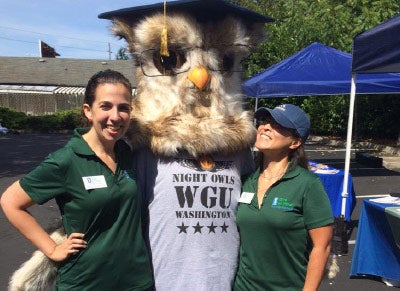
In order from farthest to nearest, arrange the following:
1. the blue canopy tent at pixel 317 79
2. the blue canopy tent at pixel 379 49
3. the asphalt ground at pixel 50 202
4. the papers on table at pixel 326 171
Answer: the blue canopy tent at pixel 317 79
the papers on table at pixel 326 171
the asphalt ground at pixel 50 202
the blue canopy tent at pixel 379 49

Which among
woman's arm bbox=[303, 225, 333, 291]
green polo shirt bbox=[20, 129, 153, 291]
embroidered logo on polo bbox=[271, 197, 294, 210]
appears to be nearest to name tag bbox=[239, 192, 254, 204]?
embroidered logo on polo bbox=[271, 197, 294, 210]

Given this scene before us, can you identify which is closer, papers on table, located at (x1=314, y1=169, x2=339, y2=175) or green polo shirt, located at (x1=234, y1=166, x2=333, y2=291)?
green polo shirt, located at (x1=234, y1=166, x2=333, y2=291)

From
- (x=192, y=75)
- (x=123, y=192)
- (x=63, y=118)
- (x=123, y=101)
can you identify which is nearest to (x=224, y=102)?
(x=192, y=75)

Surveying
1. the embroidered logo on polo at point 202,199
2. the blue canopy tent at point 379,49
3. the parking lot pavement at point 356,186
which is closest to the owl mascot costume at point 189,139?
the embroidered logo on polo at point 202,199

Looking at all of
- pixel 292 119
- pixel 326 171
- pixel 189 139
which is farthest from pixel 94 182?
pixel 326 171

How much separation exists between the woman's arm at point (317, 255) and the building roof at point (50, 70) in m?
30.1

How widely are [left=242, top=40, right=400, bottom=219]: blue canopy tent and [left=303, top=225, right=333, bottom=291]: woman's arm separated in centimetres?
612

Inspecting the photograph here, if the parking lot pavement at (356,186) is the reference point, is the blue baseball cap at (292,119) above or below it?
above

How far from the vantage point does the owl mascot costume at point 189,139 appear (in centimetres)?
180

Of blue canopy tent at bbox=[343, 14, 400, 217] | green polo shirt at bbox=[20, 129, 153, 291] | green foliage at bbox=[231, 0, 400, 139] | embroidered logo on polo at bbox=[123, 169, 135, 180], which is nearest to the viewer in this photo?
green polo shirt at bbox=[20, 129, 153, 291]

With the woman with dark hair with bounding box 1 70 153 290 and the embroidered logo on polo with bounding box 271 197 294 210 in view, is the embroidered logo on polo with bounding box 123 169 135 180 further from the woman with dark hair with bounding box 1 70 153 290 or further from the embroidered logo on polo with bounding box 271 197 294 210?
the embroidered logo on polo with bounding box 271 197 294 210

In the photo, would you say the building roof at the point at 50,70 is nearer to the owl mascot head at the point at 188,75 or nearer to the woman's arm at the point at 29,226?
the owl mascot head at the point at 188,75

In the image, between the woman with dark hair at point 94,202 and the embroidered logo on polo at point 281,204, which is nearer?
the woman with dark hair at point 94,202

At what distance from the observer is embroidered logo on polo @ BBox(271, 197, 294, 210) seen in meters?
1.78
